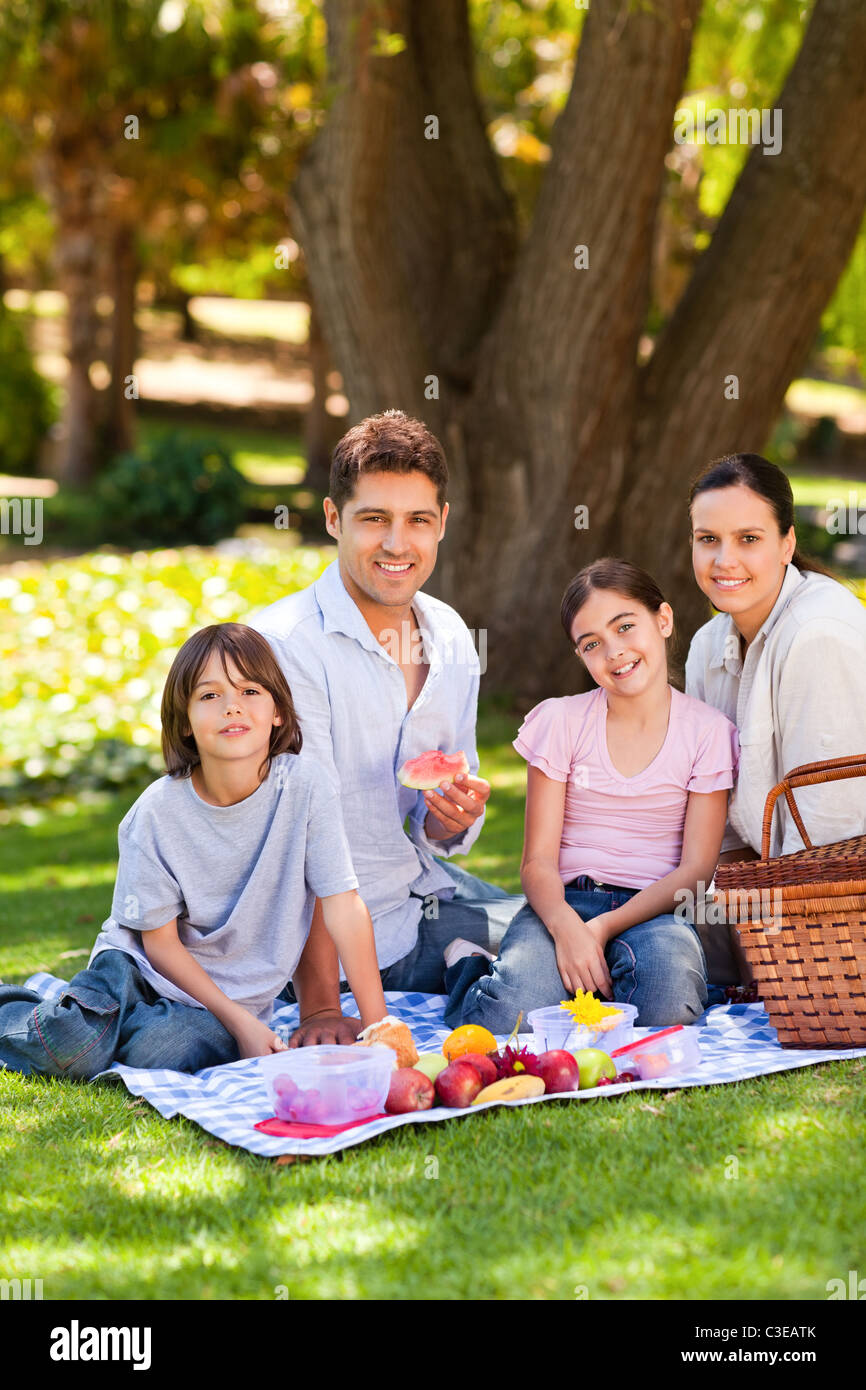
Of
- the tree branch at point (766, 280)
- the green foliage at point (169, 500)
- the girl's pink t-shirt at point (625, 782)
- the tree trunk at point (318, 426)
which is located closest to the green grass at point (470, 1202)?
the girl's pink t-shirt at point (625, 782)

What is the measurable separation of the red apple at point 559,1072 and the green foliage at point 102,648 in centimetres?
677

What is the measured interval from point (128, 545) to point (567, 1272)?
18.2m

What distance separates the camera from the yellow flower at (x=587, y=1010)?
4098 mm

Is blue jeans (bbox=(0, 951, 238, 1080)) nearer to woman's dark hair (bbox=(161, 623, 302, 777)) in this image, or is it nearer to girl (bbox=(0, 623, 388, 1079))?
girl (bbox=(0, 623, 388, 1079))

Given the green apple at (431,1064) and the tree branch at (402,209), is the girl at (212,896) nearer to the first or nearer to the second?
the green apple at (431,1064)

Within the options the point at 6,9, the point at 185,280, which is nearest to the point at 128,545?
the point at 6,9

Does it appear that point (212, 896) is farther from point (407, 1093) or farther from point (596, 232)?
point (596, 232)

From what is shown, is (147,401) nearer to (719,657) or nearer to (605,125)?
(605,125)

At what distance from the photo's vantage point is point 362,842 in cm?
490

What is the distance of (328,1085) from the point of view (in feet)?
12.1

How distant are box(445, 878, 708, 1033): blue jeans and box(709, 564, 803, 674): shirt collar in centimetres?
91

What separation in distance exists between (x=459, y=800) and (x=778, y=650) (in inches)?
44.0

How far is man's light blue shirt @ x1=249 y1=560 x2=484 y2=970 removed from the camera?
4.76 metres

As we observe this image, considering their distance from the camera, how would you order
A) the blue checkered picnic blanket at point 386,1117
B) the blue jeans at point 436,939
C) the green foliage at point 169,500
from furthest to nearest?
the green foliage at point 169,500, the blue jeans at point 436,939, the blue checkered picnic blanket at point 386,1117
